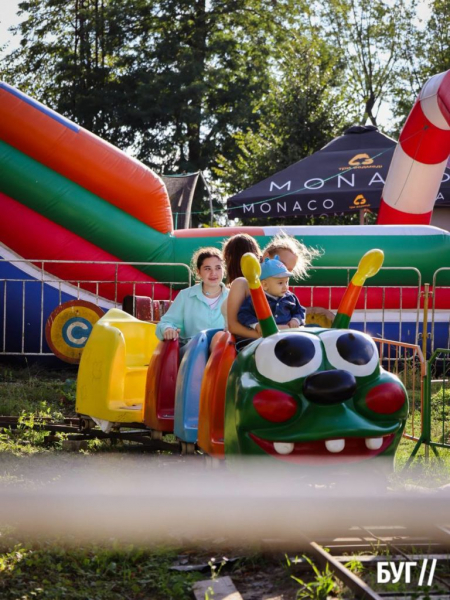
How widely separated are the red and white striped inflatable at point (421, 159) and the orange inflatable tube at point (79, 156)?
122 inches

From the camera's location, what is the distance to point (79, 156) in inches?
331

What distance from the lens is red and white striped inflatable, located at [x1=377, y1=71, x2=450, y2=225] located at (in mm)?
10094

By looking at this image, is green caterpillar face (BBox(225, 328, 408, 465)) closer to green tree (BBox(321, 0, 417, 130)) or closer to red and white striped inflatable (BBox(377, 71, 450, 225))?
red and white striped inflatable (BBox(377, 71, 450, 225))

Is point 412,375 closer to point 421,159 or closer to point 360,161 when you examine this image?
point 421,159

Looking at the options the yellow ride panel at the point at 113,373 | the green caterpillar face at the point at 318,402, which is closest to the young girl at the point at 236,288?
the green caterpillar face at the point at 318,402

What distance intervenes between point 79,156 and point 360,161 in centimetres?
498

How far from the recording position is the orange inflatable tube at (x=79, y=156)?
27.6ft

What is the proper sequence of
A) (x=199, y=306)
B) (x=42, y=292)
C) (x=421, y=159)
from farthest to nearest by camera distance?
(x=421, y=159), (x=42, y=292), (x=199, y=306)

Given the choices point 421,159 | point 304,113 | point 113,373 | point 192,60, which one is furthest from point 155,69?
point 113,373

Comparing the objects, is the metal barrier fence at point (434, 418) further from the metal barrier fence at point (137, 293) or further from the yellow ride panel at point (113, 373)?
the yellow ride panel at point (113, 373)

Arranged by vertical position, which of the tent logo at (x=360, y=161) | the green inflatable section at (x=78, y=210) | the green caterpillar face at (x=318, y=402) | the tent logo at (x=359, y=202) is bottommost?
the green caterpillar face at (x=318, y=402)

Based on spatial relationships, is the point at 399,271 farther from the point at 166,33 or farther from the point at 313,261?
the point at 166,33

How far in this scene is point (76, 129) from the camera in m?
8.56

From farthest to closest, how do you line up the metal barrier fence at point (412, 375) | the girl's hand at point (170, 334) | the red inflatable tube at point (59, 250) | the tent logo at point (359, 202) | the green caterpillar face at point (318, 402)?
the tent logo at point (359, 202) < the red inflatable tube at point (59, 250) < the metal barrier fence at point (412, 375) < the girl's hand at point (170, 334) < the green caterpillar face at point (318, 402)
